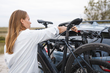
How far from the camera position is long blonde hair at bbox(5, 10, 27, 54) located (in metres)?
1.89

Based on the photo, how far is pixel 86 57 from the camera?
1.93m

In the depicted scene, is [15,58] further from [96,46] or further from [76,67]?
[96,46]

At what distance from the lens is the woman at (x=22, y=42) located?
185 centimetres

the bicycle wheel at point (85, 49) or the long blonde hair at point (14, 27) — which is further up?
the long blonde hair at point (14, 27)

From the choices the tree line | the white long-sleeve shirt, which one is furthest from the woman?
the tree line

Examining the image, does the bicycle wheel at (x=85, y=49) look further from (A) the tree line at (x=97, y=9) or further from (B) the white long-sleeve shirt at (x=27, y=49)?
(A) the tree line at (x=97, y=9)

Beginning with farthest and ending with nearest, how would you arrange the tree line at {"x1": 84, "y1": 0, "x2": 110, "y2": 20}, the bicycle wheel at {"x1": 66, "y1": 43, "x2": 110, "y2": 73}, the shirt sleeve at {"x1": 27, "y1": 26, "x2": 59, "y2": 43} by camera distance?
the tree line at {"x1": 84, "y1": 0, "x2": 110, "y2": 20}
the shirt sleeve at {"x1": 27, "y1": 26, "x2": 59, "y2": 43}
the bicycle wheel at {"x1": 66, "y1": 43, "x2": 110, "y2": 73}

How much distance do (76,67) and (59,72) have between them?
0.36 m

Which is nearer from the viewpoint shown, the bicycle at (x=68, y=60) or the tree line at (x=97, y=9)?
the bicycle at (x=68, y=60)

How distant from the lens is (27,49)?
6.17ft

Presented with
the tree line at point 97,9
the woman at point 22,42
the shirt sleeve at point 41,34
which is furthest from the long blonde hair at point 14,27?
the tree line at point 97,9

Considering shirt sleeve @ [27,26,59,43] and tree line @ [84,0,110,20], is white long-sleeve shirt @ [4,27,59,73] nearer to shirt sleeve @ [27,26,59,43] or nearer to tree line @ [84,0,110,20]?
shirt sleeve @ [27,26,59,43]

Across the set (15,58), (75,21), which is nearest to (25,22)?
(15,58)

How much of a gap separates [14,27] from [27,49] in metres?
0.33
